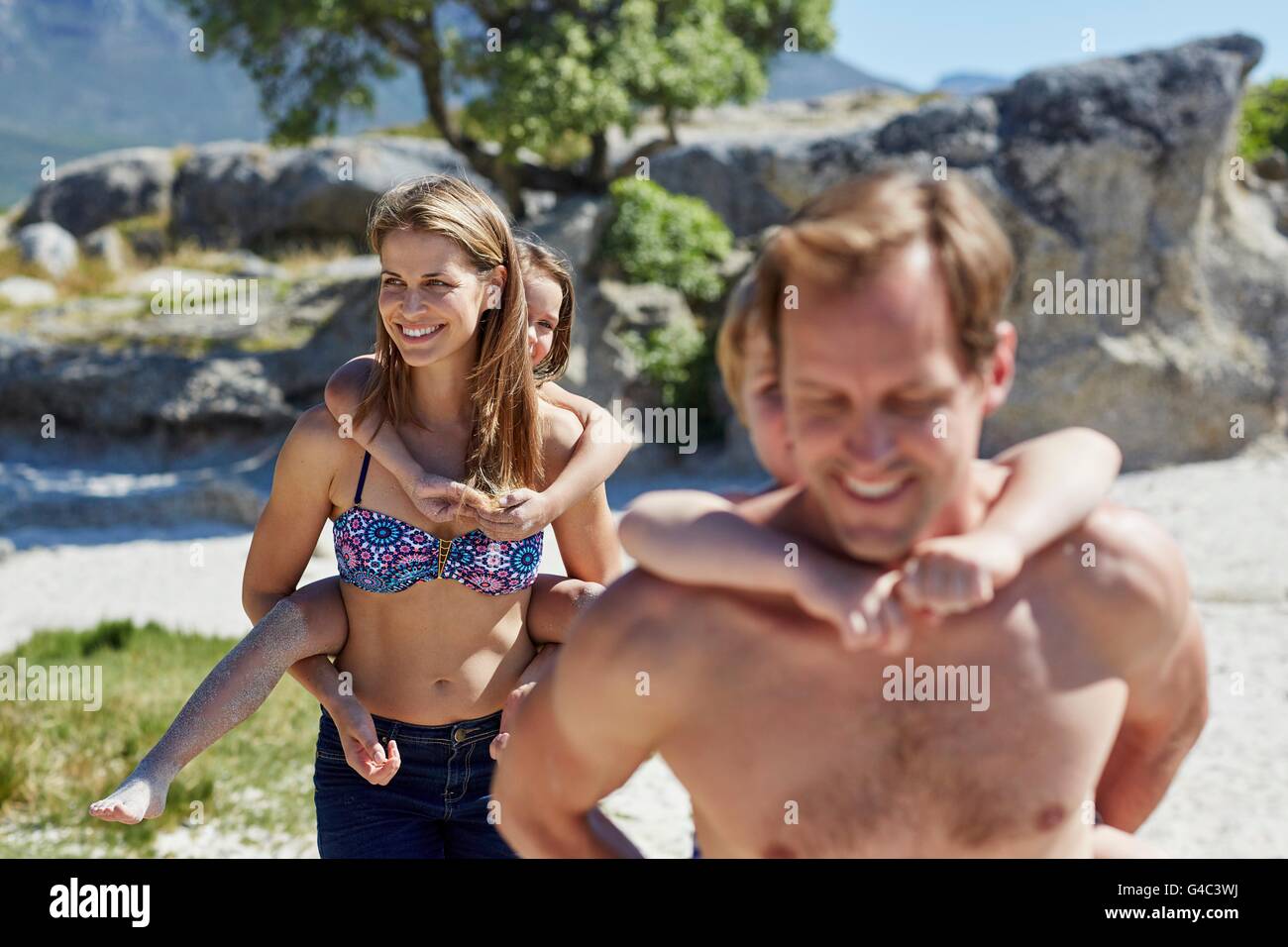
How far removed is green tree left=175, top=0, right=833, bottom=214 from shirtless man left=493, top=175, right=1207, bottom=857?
37.1 ft

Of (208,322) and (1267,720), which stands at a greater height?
(208,322)

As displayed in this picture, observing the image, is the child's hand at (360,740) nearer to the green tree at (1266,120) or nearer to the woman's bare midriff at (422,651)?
the woman's bare midriff at (422,651)

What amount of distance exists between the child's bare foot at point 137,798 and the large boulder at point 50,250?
61.8 ft

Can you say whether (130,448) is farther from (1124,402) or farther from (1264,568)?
(1264,568)

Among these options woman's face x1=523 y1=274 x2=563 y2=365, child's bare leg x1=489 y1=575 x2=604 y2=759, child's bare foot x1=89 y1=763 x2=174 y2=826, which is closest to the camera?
child's bare foot x1=89 y1=763 x2=174 y2=826

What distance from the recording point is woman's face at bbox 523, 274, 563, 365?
2.79 metres

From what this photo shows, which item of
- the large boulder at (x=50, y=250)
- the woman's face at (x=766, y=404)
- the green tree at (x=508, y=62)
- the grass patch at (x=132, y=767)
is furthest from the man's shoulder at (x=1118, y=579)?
the large boulder at (x=50, y=250)

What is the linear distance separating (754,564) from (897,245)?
0.34 m

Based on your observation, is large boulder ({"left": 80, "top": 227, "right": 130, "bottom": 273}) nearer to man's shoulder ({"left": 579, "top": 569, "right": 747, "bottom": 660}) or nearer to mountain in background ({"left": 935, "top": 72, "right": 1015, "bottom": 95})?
mountain in background ({"left": 935, "top": 72, "right": 1015, "bottom": 95})

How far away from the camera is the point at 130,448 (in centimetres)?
1205

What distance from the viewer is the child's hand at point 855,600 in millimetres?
1143

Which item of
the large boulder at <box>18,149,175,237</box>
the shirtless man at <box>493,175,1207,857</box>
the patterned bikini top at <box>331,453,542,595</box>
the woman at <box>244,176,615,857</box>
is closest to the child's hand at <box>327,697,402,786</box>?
the woman at <box>244,176,615,857</box>
